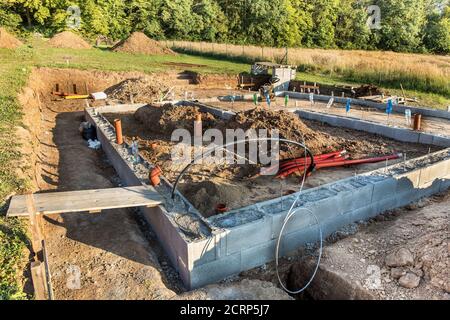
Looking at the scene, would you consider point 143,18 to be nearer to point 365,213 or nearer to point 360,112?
point 360,112

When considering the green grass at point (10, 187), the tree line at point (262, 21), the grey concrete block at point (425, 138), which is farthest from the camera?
the tree line at point (262, 21)

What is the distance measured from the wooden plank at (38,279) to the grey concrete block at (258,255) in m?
2.58

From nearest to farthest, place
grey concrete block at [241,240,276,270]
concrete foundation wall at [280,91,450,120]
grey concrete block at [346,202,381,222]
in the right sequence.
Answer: grey concrete block at [241,240,276,270] → grey concrete block at [346,202,381,222] → concrete foundation wall at [280,91,450,120]

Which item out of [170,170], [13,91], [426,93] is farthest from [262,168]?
[426,93]

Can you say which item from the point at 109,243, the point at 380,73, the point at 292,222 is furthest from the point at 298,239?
the point at 380,73

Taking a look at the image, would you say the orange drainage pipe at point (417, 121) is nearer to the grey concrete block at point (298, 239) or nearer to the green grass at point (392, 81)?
the green grass at point (392, 81)

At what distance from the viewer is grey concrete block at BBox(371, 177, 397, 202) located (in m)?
6.46

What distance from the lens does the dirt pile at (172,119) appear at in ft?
35.9

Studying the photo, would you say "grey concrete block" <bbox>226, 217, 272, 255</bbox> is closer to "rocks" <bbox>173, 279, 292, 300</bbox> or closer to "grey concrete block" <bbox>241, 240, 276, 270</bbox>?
"grey concrete block" <bbox>241, 240, 276, 270</bbox>

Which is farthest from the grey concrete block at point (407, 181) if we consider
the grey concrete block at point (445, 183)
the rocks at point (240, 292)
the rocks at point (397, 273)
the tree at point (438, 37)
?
the tree at point (438, 37)

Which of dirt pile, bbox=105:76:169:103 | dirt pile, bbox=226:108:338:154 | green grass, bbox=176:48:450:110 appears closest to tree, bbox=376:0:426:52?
green grass, bbox=176:48:450:110

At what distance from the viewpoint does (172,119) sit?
1112 centimetres

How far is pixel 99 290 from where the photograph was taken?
4.76 meters

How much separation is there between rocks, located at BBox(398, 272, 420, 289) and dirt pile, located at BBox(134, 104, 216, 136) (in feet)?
24.7
